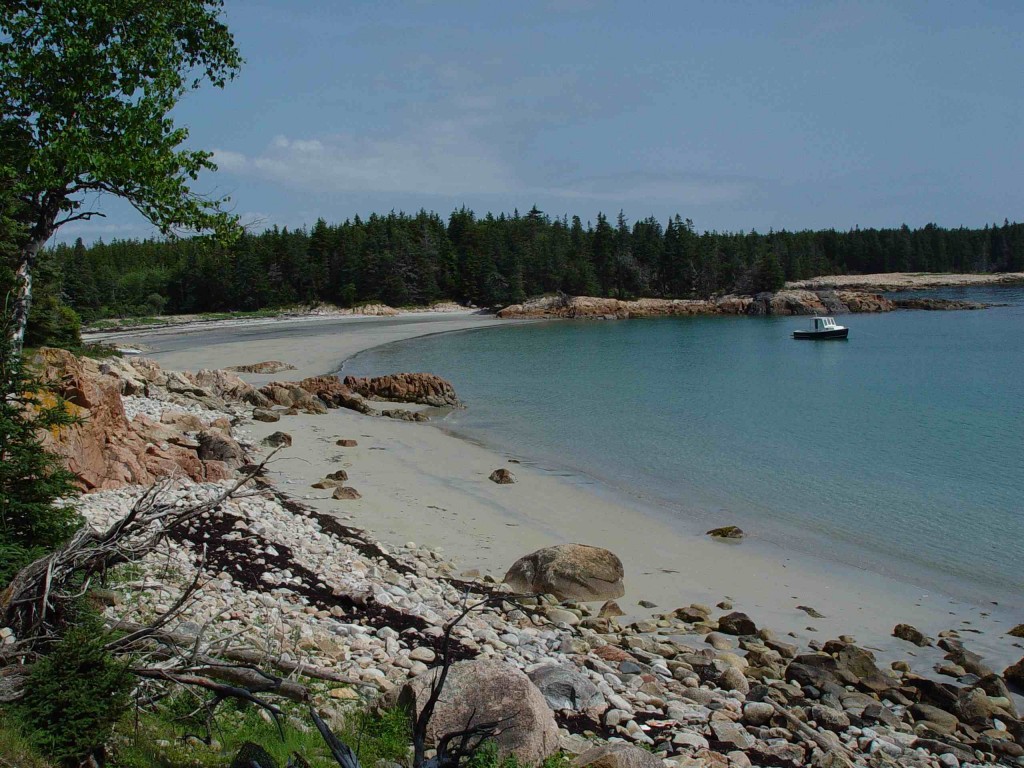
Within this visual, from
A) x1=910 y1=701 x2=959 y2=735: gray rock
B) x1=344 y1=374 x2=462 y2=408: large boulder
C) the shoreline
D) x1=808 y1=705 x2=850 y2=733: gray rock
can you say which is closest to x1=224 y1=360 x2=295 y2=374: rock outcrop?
x1=344 y1=374 x2=462 y2=408: large boulder

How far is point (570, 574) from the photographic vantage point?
419 inches

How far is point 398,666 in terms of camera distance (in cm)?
735

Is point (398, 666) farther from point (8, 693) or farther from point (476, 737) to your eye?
point (8, 693)

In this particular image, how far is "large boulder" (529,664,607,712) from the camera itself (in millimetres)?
6840

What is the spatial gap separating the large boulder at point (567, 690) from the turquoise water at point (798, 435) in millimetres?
7808

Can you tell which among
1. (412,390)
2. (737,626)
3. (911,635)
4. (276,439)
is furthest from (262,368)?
(911,635)

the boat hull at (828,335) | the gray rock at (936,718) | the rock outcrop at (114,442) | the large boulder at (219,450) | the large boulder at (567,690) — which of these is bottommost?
the boat hull at (828,335)

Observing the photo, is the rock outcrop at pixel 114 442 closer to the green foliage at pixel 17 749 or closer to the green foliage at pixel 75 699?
the green foliage at pixel 75 699

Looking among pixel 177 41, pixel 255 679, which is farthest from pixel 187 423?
pixel 255 679

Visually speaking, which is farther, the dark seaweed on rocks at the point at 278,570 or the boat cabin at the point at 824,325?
the boat cabin at the point at 824,325

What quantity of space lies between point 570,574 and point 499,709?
16.9ft

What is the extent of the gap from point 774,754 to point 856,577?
6.74 meters

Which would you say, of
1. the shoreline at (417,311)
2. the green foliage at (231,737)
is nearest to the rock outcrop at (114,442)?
the green foliage at (231,737)

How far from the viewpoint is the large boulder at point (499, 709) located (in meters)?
5.46
